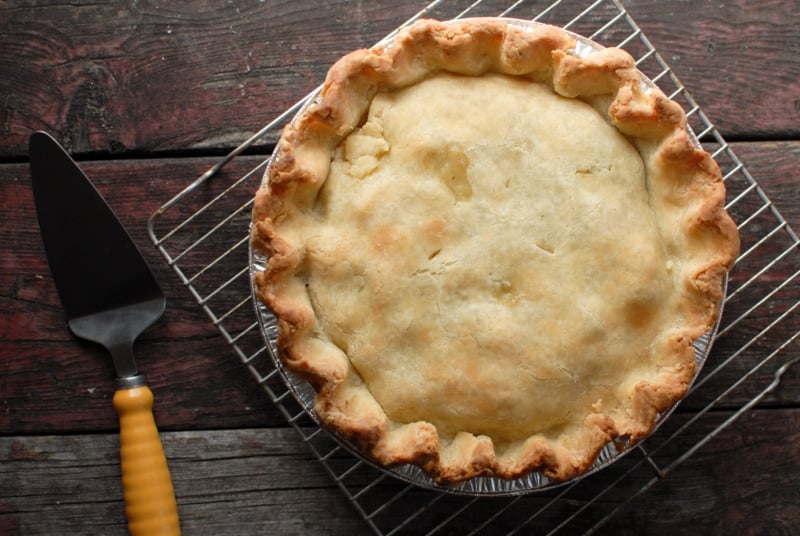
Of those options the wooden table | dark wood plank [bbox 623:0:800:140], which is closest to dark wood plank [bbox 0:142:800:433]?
the wooden table

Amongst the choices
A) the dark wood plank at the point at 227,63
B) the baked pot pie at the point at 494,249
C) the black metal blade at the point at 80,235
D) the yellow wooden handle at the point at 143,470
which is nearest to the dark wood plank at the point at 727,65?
the dark wood plank at the point at 227,63

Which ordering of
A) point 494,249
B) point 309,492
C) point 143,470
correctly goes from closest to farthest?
point 494,249 < point 143,470 < point 309,492

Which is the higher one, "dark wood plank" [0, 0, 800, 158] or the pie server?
"dark wood plank" [0, 0, 800, 158]

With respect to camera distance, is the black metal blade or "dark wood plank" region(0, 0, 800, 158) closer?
the black metal blade

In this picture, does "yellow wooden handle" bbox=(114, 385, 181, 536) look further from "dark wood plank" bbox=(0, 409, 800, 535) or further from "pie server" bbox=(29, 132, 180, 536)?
"dark wood plank" bbox=(0, 409, 800, 535)

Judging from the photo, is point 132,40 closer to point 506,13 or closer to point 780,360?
point 506,13

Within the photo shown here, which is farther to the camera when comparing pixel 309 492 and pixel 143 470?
pixel 309 492

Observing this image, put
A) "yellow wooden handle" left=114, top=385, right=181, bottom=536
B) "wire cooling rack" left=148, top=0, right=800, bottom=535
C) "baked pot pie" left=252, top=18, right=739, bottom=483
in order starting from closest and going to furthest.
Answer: "baked pot pie" left=252, top=18, right=739, bottom=483 < "yellow wooden handle" left=114, top=385, right=181, bottom=536 < "wire cooling rack" left=148, top=0, right=800, bottom=535

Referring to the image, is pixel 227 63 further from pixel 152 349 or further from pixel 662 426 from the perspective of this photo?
pixel 662 426

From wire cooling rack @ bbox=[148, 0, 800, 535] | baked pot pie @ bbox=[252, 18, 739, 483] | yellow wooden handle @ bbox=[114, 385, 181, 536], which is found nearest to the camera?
baked pot pie @ bbox=[252, 18, 739, 483]

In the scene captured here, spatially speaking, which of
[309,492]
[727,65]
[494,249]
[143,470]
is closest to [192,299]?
[143,470]
